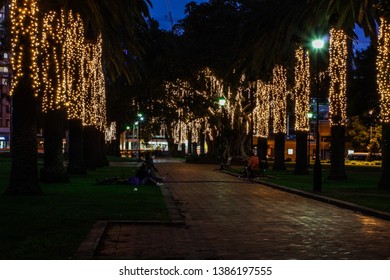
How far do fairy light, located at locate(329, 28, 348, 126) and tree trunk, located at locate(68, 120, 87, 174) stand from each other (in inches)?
506

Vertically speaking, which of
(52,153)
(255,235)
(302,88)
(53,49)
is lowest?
(255,235)

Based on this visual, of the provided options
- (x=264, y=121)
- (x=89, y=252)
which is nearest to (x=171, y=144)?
(x=264, y=121)

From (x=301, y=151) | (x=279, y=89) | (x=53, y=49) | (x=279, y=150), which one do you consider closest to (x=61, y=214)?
(x=53, y=49)

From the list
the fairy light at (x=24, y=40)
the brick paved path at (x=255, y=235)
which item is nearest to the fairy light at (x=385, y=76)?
the brick paved path at (x=255, y=235)

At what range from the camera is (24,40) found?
67.7 feet

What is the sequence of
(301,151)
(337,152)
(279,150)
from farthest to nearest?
(279,150)
(301,151)
(337,152)

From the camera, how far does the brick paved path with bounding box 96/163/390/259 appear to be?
10.8 metres

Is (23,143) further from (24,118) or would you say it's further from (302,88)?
(302,88)

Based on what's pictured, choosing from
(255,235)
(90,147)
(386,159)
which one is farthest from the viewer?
(90,147)

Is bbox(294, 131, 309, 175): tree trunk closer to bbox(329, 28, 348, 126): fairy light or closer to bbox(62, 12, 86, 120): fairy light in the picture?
bbox(329, 28, 348, 126): fairy light

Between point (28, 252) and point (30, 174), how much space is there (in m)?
11.3

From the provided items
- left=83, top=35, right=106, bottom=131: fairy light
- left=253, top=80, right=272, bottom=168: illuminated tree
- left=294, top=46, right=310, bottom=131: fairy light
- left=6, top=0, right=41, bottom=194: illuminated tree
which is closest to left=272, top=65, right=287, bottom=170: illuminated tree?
Answer: left=253, top=80, right=272, bottom=168: illuminated tree

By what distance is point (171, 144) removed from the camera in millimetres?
123688

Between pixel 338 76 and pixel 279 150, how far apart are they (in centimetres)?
1682
